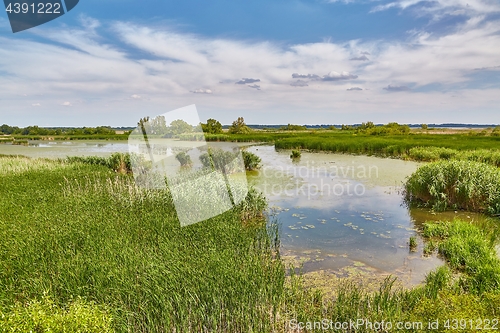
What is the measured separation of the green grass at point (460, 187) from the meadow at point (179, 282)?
2803 mm

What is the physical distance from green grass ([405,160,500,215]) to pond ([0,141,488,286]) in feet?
1.90

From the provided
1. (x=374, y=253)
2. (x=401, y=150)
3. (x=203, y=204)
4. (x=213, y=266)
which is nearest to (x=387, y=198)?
(x=374, y=253)

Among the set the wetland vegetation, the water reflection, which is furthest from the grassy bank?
the wetland vegetation

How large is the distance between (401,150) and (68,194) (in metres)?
24.8

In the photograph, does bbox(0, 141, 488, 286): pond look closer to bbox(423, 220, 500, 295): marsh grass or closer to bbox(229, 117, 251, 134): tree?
bbox(423, 220, 500, 295): marsh grass

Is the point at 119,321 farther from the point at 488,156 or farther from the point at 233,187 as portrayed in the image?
the point at 488,156

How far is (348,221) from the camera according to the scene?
9984 millimetres

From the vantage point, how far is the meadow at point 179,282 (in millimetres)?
3896

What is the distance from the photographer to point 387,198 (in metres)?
12.9

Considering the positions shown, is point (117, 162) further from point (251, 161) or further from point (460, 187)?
point (460, 187)

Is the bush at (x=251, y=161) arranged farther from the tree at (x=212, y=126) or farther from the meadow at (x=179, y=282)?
the tree at (x=212, y=126)

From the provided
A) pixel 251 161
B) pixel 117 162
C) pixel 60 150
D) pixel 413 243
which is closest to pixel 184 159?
pixel 117 162

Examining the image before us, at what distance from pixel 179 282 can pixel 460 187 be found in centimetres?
989

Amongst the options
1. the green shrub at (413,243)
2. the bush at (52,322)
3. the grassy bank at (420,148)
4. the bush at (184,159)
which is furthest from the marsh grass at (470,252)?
the bush at (184,159)
